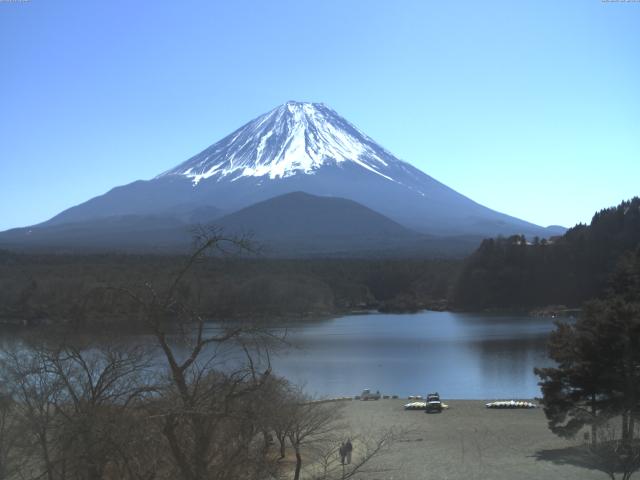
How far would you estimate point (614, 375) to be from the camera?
12195 millimetres

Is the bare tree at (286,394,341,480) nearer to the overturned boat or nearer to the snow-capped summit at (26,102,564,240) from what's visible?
the overturned boat

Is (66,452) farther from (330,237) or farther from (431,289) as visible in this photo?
(330,237)

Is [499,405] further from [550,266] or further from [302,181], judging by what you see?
[302,181]

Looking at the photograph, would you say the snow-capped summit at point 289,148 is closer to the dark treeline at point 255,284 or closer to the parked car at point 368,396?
the dark treeline at point 255,284

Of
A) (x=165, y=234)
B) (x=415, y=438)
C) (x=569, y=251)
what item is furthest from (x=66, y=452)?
(x=165, y=234)

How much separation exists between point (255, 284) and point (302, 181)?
104617 millimetres

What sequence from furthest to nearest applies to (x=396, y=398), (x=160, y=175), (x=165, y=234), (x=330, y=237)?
(x=160, y=175)
(x=330, y=237)
(x=165, y=234)
(x=396, y=398)

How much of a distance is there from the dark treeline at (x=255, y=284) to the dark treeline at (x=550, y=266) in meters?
4.86

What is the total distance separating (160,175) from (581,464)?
16106 cm

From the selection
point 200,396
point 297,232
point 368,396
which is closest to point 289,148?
point 297,232

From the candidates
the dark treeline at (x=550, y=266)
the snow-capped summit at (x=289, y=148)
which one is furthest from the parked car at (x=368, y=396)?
the snow-capped summit at (x=289, y=148)

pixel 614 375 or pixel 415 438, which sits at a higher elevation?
pixel 614 375

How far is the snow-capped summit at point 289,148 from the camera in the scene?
141250 mm

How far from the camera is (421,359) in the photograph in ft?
101
